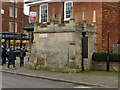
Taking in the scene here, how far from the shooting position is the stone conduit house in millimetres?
22703

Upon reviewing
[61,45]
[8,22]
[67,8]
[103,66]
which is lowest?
[103,66]

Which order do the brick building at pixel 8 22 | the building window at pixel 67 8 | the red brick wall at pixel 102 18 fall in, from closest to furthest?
the red brick wall at pixel 102 18, the building window at pixel 67 8, the brick building at pixel 8 22

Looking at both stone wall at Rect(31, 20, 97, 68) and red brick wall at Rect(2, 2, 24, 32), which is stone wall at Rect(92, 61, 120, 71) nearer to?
stone wall at Rect(31, 20, 97, 68)

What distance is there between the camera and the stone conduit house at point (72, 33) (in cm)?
2270

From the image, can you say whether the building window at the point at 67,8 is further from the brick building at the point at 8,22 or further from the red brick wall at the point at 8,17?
the red brick wall at the point at 8,17

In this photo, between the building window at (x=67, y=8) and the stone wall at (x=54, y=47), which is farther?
the building window at (x=67, y=8)

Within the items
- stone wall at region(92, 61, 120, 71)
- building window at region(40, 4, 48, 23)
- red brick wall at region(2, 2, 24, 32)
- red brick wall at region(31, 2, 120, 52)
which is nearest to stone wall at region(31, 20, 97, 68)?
stone wall at region(92, 61, 120, 71)

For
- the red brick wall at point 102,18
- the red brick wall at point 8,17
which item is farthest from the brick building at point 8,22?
the red brick wall at point 102,18

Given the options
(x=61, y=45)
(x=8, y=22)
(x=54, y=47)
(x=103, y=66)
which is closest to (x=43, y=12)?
(x=54, y=47)

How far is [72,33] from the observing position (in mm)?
22547

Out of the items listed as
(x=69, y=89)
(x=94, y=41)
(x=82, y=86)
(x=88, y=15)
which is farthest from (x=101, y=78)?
(x=88, y=15)

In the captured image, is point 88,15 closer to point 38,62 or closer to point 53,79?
point 38,62

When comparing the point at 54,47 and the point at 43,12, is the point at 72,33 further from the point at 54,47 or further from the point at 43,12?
the point at 43,12

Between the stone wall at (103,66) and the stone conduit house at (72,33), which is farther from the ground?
the stone conduit house at (72,33)
